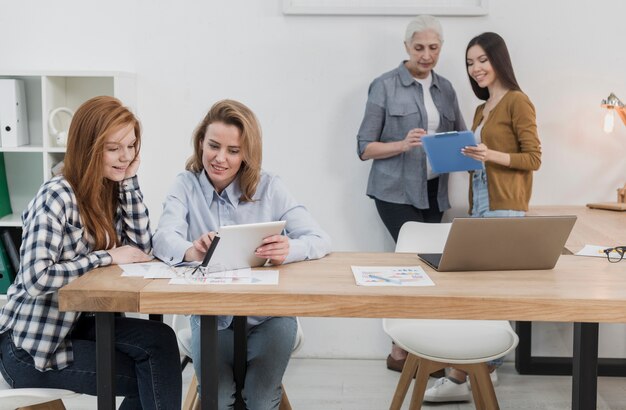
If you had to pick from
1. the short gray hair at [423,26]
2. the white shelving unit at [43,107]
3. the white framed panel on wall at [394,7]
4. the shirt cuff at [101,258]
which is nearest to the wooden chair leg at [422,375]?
the shirt cuff at [101,258]

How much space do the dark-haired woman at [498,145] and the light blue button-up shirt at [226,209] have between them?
1.02m

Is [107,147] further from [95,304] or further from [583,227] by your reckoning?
[583,227]

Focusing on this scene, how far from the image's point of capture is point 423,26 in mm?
3598

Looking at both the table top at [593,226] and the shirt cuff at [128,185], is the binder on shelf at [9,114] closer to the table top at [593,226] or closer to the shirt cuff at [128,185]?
the shirt cuff at [128,185]

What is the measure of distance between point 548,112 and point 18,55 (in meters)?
2.54

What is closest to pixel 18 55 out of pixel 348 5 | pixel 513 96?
pixel 348 5

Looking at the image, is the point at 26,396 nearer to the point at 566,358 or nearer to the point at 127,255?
the point at 127,255

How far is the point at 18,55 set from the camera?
13.2 ft

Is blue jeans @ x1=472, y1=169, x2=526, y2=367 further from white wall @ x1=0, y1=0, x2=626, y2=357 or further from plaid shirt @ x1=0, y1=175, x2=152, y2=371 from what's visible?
plaid shirt @ x1=0, y1=175, x2=152, y2=371

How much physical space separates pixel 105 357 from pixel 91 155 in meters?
0.58

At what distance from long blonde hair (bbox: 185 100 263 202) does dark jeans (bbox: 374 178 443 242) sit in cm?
127

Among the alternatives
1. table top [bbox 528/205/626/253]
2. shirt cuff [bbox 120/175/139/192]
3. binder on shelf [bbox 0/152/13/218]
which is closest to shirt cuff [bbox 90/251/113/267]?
shirt cuff [bbox 120/175/139/192]

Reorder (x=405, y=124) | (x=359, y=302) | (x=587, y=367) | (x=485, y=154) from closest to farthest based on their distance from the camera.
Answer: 1. (x=359, y=302)
2. (x=587, y=367)
3. (x=485, y=154)
4. (x=405, y=124)

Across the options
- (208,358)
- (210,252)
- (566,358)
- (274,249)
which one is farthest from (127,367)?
(566,358)
